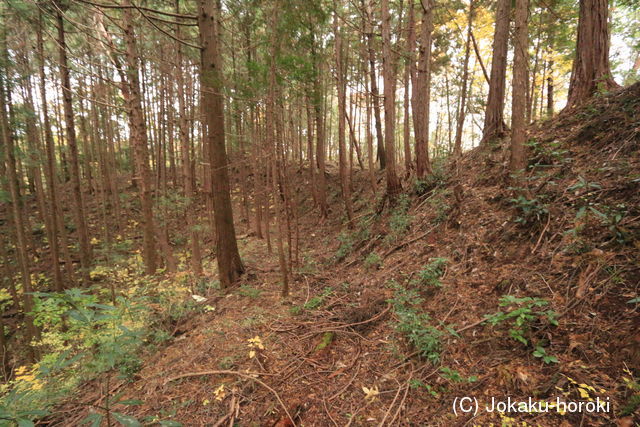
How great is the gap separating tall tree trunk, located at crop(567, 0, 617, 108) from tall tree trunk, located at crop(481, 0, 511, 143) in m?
1.41

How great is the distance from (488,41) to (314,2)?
11.5 metres

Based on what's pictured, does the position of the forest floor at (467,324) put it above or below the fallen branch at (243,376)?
above

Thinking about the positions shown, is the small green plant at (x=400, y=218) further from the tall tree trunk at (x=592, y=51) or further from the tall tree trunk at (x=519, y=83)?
the tall tree trunk at (x=592, y=51)

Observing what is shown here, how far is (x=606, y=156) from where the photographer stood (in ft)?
14.0

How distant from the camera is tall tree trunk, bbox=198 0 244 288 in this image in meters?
6.05

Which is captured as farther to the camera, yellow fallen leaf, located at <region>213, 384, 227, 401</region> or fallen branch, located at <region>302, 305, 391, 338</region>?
fallen branch, located at <region>302, 305, 391, 338</region>

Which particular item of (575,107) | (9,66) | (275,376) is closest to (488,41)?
(575,107)

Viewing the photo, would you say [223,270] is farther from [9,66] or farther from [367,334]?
[9,66]

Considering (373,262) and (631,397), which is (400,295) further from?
(631,397)

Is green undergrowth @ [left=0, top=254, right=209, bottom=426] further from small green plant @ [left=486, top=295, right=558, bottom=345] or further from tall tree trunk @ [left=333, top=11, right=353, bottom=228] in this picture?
tall tree trunk @ [left=333, top=11, right=353, bottom=228]

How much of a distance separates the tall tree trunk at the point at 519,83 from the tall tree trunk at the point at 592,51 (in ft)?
8.23

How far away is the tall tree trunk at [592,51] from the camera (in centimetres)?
568

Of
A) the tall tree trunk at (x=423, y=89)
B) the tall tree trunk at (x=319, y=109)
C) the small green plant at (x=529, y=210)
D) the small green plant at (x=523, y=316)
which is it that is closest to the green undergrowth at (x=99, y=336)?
the small green plant at (x=523, y=316)

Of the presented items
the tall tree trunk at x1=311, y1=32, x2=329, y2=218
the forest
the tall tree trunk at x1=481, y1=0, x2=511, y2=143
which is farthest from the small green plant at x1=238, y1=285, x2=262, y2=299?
the tall tree trunk at x1=481, y1=0, x2=511, y2=143
